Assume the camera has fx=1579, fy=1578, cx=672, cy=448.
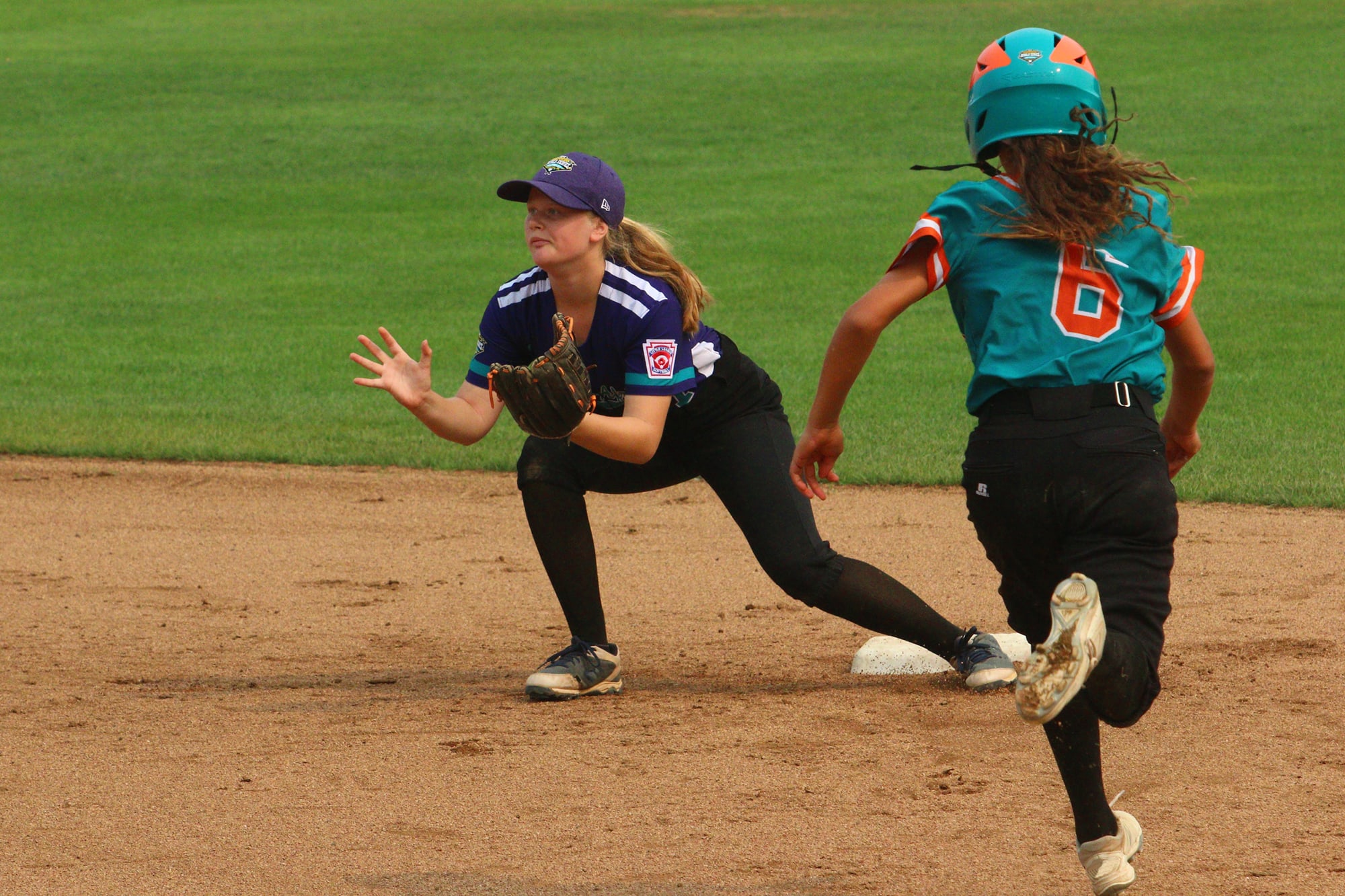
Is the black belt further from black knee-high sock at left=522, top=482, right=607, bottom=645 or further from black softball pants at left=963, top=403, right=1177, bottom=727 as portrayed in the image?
black knee-high sock at left=522, top=482, right=607, bottom=645

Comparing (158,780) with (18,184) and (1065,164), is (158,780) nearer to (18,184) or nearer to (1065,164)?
(1065,164)

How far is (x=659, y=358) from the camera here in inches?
168

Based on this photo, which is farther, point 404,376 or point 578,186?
point 578,186

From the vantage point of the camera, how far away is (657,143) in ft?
68.3

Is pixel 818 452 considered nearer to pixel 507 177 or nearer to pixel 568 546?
pixel 568 546

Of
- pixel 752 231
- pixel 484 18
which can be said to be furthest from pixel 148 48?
pixel 752 231

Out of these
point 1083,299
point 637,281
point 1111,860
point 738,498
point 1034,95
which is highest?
point 1034,95

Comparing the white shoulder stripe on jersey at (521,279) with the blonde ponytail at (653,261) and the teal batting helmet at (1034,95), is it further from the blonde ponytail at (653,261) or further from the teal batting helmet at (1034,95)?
the teal batting helmet at (1034,95)

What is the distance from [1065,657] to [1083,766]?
1.47ft

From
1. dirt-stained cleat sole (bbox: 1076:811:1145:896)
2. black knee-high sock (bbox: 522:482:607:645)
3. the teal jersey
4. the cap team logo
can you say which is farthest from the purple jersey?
dirt-stained cleat sole (bbox: 1076:811:1145:896)

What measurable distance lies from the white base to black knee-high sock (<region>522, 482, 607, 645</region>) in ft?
2.83

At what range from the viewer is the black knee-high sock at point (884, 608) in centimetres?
466

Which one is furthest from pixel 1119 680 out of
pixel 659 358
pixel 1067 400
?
pixel 659 358

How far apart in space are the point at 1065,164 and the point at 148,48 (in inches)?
1119
